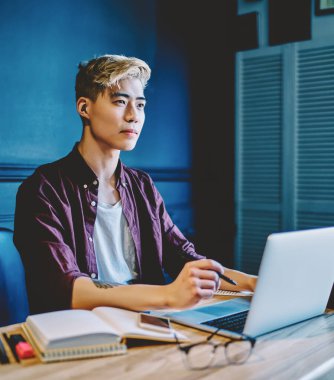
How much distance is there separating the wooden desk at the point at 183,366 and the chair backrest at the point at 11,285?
0.65 metres

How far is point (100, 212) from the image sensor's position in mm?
1790

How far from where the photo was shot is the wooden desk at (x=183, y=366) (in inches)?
36.9

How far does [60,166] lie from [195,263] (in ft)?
2.58

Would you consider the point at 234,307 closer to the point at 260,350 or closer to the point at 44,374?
the point at 260,350

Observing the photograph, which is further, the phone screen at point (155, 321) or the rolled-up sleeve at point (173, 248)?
the rolled-up sleeve at point (173, 248)

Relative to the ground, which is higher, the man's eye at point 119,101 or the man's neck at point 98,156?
the man's eye at point 119,101

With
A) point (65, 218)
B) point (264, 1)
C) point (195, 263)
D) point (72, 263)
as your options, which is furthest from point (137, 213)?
point (264, 1)

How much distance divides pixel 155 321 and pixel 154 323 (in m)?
0.01

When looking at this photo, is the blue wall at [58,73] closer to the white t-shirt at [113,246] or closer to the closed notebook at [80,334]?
the white t-shirt at [113,246]

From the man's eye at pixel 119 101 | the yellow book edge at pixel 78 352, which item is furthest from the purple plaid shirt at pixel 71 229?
the yellow book edge at pixel 78 352

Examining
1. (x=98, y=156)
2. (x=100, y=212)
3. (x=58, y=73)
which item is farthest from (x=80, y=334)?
(x=58, y=73)

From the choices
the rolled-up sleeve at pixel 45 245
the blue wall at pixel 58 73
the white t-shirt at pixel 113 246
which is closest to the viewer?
the rolled-up sleeve at pixel 45 245

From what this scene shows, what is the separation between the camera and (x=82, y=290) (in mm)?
1334

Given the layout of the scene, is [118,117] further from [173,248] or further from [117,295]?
[117,295]
